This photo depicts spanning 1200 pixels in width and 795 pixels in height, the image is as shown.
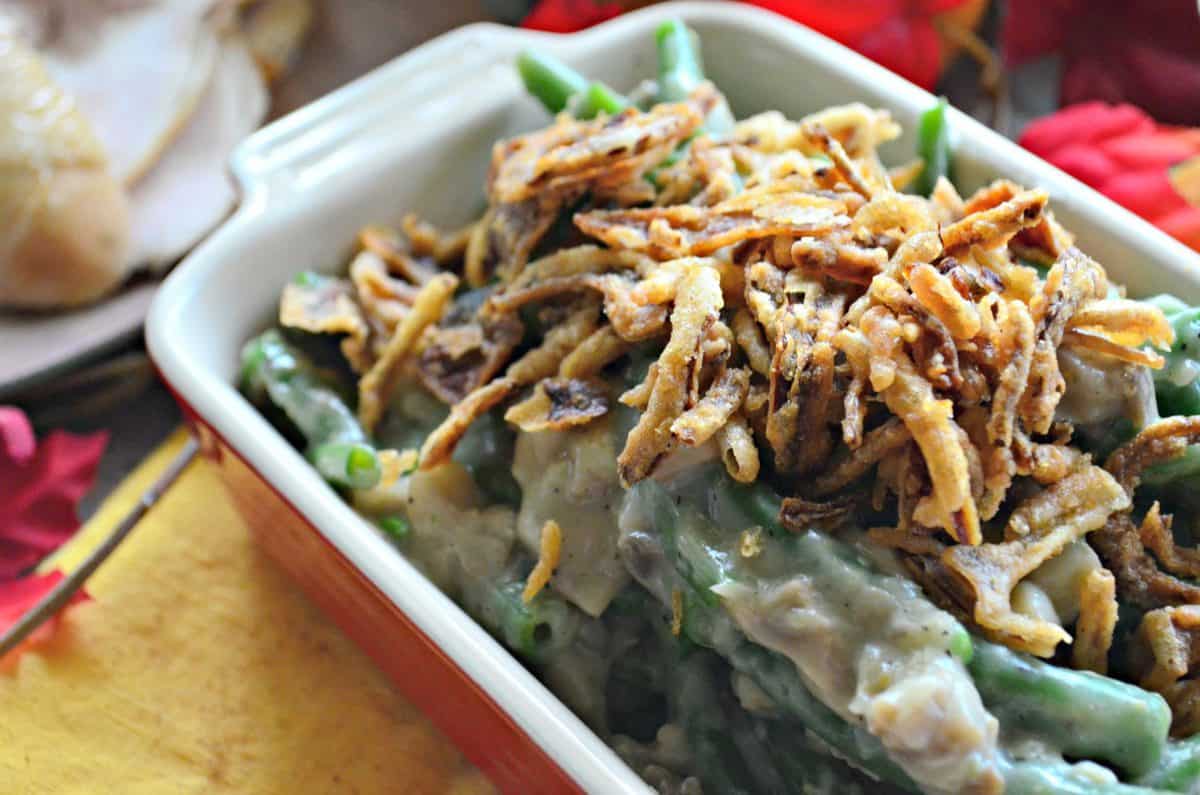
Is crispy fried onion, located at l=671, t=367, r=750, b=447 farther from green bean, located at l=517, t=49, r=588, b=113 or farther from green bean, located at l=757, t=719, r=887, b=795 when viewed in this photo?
green bean, located at l=517, t=49, r=588, b=113

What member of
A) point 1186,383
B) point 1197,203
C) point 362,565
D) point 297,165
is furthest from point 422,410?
point 1197,203

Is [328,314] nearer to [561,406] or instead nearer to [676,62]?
[561,406]

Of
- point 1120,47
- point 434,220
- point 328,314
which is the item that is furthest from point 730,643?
point 1120,47

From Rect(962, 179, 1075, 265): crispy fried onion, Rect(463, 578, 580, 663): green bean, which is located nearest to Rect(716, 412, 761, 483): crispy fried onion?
Rect(463, 578, 580, 663): green bean

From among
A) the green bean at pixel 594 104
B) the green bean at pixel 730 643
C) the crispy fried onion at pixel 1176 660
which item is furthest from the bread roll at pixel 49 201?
the crispy fried onion at pixel 1176 660

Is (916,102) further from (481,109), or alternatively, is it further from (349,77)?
(349,77)
